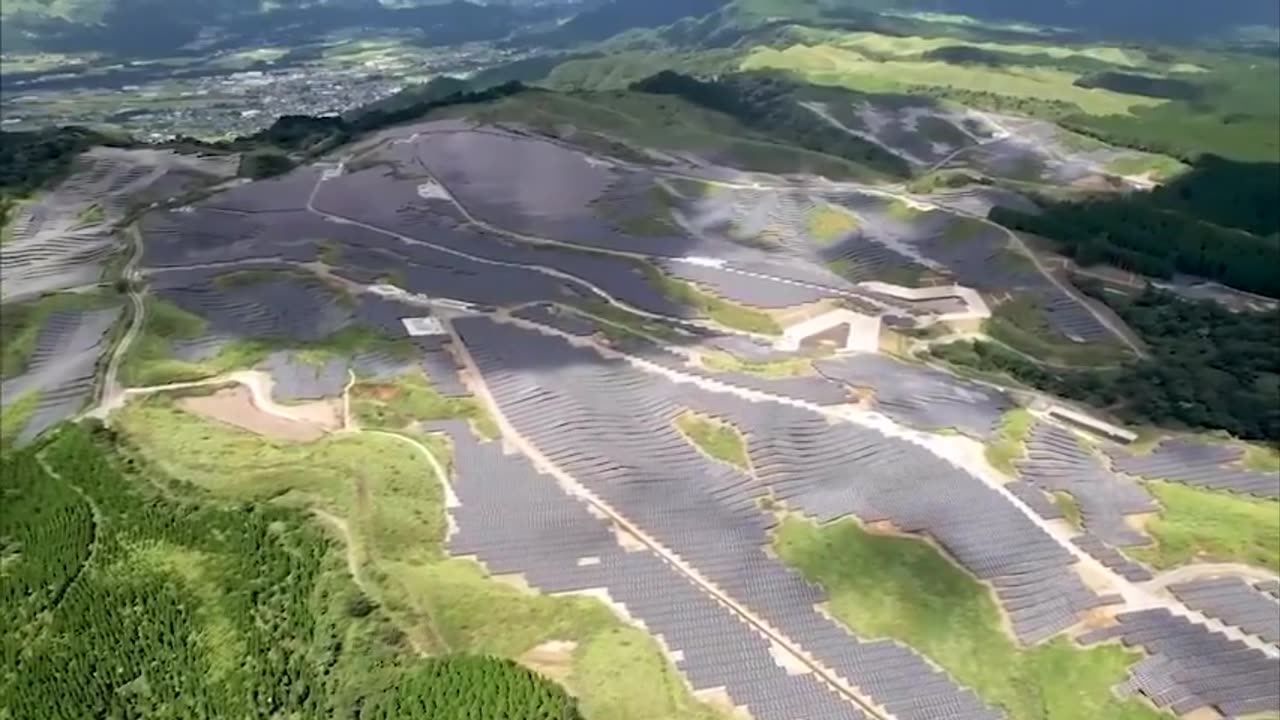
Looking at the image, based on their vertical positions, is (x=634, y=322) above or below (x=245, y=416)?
below

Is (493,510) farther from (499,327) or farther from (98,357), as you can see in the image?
(98,357)

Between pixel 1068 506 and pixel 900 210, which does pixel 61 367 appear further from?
pixel 900 210

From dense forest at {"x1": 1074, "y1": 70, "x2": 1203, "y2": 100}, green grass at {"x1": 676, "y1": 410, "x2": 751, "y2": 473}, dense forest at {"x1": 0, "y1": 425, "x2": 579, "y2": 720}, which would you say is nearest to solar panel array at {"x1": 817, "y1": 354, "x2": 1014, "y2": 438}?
green grass at {"x1": 676, "y1": 410, "x2": 751, "y2": 473}

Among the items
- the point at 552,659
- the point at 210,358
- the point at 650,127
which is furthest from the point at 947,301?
the point at 650,127

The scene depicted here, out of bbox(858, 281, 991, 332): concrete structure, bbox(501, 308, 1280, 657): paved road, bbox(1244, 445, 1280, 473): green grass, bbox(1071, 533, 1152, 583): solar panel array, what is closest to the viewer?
bbox(501, 308, 1280, 657): paved road

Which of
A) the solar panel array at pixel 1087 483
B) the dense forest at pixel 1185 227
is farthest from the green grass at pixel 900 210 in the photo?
the solar panel array at pixel 1087 483

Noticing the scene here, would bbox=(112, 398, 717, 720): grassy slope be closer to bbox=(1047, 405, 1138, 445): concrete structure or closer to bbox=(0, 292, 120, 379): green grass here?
bbox=(0, 292, 120, 379): green grass

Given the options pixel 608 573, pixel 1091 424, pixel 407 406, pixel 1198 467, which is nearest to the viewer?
pixel 608 573
